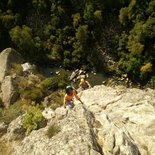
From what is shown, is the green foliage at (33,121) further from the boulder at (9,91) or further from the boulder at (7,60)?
the boulder at (7,60)

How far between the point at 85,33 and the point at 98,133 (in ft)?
96.3

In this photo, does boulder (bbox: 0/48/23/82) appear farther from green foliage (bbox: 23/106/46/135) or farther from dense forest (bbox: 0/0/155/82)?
green foliage (bbox: 23/106/46/135)

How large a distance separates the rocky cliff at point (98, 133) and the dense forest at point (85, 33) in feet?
67.2

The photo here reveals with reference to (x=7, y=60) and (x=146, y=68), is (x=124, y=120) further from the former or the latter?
(x=7, y=60)

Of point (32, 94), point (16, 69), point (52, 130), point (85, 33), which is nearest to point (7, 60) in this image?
point (16, 69)

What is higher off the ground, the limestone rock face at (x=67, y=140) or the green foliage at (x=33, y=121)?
the limestone rock face at (x=67, y=140)

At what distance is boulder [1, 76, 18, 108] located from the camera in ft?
120

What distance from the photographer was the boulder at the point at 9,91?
120 ft

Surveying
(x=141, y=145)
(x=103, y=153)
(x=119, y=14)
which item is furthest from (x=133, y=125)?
(x=119, y=14)

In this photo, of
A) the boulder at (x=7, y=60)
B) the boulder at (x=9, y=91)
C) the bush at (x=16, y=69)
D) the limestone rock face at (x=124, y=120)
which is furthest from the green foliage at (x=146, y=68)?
the boulder at (x=9, y=91)

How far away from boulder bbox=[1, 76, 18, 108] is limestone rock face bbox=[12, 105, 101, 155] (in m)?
14.8

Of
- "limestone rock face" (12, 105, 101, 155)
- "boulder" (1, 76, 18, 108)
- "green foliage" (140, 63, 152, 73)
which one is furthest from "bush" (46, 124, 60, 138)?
"green foliage" (140, 63, 152, 73)

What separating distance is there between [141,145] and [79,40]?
1163 inches

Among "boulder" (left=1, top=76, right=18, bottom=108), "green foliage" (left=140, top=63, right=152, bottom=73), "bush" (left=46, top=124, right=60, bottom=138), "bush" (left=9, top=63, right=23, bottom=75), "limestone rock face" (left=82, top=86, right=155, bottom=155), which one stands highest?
"bush" (left=46, top=124, right=60, bottom=138)
